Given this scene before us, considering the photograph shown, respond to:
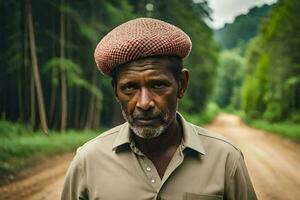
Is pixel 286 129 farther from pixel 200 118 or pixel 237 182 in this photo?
pixel 237 182

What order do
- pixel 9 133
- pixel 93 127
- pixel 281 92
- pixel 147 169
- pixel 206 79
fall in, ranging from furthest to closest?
pixel 206 79
pixel 281 92
pixel 93 127
pixel 9 133
pixel 147 169

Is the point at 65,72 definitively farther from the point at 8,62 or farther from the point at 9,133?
the point at 9,133

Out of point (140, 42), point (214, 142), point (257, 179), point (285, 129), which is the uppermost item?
point (140, 42)

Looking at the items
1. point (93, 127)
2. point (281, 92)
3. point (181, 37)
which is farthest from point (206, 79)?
point (181, 37)

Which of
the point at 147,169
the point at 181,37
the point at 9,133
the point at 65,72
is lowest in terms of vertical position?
the point at 9,133

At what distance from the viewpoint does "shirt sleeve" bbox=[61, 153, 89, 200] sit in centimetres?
208

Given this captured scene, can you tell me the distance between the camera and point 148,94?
79.4 inches

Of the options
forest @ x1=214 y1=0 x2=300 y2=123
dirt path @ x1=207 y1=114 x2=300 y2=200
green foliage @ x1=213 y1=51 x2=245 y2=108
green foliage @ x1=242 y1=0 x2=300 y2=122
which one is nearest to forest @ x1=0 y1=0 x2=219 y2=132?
forest @ x1=214 y1=0 x2=300 y2=123

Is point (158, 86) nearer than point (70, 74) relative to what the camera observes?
Yes

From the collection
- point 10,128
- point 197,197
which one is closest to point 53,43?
point 10,128

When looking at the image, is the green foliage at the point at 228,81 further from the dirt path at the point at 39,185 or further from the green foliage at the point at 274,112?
the dirt path at the point at 39,185

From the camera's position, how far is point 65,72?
12.0 meters

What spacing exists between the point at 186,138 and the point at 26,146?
7.58 metres

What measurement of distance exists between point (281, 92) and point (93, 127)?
8318 mm
